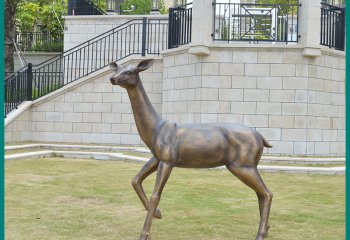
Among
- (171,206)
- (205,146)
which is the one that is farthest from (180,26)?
(205,146)

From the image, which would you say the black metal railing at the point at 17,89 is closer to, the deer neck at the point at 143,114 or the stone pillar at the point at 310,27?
the stone pillar at the point at 310,27

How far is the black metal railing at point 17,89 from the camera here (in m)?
17.7

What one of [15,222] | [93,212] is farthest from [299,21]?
[15,222]

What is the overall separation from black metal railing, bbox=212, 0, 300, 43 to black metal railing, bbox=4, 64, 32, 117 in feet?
23.2

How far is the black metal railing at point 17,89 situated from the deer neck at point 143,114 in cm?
1288

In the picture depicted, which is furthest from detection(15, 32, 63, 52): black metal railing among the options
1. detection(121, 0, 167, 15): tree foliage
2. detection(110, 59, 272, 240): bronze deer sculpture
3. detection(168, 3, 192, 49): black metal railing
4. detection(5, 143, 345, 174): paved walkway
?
detection(110, 59, 272, 240): bronze deer sculpture

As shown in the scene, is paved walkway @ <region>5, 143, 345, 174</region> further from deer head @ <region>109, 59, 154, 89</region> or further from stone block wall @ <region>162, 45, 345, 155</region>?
deer head @ <region>109, 59, 154, 89</region>

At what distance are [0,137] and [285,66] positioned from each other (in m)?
12.8

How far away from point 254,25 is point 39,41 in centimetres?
1511

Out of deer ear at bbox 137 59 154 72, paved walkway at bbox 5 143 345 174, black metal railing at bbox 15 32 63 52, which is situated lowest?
paved walkway at bbox 5 143 345 174

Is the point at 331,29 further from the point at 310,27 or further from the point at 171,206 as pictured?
the point at 171,206

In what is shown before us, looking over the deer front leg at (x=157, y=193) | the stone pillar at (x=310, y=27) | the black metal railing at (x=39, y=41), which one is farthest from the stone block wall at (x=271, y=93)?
the black metal railing at (x=39, y=41)

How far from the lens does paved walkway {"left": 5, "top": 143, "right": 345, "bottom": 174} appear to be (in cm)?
1249

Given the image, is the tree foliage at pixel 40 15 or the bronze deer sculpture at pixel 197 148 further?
the tree foliage at pixel 40 15
